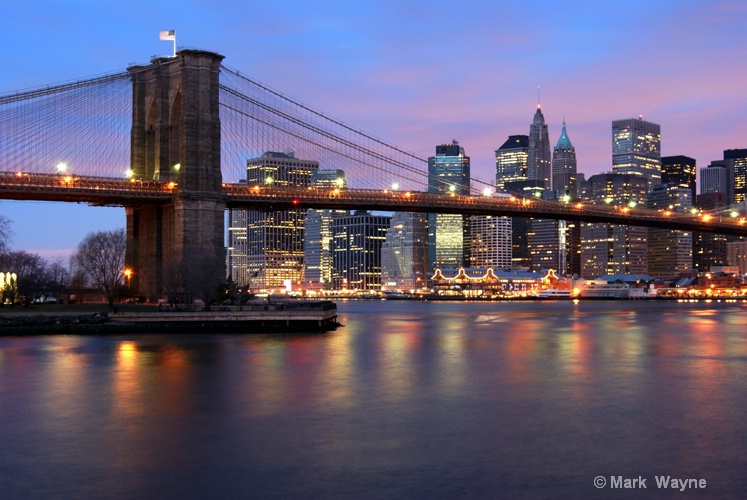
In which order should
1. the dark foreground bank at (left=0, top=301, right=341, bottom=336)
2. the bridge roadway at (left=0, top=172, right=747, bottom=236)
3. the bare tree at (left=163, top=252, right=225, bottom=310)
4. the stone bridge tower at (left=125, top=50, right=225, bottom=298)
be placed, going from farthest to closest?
the stone bridge tower at (left=125, top=50, right=225, bottom=298) < the bridge roadway at (left=0, top=172, right=747, bottom=236) < the bare tree at (left=163, top=252, right=225, bottom=310) < the dark foreground bank at (left=0, top=301, right=341, bottom=336)

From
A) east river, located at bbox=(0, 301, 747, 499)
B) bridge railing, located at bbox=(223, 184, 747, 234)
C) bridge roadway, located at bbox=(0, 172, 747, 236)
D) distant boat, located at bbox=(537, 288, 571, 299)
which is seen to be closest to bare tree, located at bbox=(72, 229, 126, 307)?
bridge roadway, located at bbox=(0, 172, 747, 236)

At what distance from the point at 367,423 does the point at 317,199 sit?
155ft

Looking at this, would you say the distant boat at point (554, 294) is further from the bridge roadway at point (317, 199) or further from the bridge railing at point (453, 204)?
the bridge roadway at point (317, 199)

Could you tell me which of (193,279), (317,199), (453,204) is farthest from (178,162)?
(453,204)

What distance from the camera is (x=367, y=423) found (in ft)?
65.1

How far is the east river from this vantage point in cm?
1445

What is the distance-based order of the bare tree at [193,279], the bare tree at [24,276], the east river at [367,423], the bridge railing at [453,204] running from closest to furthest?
the east river at [367,423] → the bare tree at [193,279] → the bridge railing at [453,204] → the bare tree at [24,276]

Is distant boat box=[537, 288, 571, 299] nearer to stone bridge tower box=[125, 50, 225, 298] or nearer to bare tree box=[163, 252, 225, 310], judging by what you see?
stone bridge tower box=[125, 50, 225, 298]

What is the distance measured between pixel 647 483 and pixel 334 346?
1029 inches

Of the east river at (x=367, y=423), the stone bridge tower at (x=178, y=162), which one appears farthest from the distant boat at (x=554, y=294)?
the east river at (x=367, y=423)

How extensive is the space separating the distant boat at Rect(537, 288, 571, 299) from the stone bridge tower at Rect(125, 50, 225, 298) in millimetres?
125552

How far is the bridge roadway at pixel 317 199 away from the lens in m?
53.7

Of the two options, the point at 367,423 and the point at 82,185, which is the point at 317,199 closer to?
the point at 82,185

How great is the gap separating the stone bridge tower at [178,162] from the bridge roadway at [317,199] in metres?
1.29
